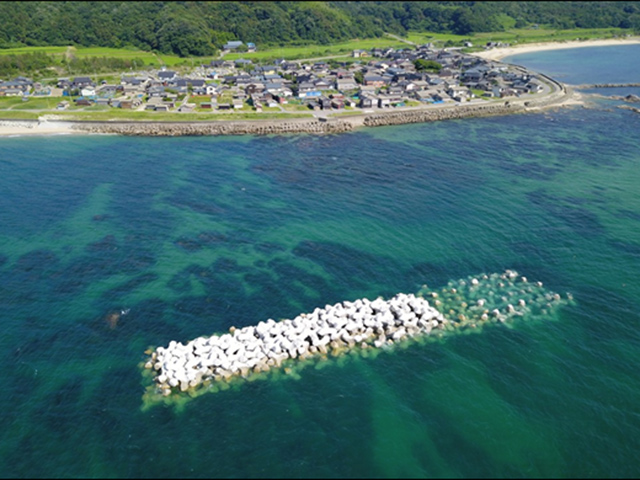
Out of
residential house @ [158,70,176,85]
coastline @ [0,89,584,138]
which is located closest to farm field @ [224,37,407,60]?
residential house @ [158,70,176,85]

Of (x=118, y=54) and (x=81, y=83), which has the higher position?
(x=118, y=54)

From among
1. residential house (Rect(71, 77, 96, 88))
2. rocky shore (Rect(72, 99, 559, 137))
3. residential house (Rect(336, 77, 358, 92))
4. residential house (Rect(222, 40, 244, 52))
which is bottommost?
rocky shore (Rect(72, 99, 559, 137))

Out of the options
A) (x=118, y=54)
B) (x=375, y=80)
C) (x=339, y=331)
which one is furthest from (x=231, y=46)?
(x=339, y=331)

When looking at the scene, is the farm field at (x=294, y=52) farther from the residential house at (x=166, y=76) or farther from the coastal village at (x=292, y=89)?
the residential house at (x=166, y=76)

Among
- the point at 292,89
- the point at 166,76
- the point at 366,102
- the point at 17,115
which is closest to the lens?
the point at 17,115

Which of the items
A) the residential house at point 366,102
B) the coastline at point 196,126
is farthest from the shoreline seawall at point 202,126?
the residential house at point 366,102

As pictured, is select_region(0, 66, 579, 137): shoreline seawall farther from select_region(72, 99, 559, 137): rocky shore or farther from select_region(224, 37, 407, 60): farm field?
select_region(224, 37, 407, 60): farm field

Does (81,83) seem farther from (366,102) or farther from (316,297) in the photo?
(316,297)
